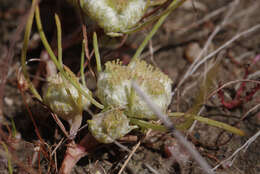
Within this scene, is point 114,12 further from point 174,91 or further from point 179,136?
point 179,136

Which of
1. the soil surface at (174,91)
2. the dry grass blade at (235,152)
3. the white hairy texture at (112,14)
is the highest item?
the white hairy texture at (112,14)

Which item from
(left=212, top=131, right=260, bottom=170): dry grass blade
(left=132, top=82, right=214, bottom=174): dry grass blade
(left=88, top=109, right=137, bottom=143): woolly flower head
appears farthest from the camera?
(left=212, top=131, right=260, bottom=170): dry grass blade

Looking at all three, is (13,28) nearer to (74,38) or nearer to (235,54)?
(74,38)

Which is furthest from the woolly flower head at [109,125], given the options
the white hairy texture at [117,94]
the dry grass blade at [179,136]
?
the dry grass blade at [179,136]

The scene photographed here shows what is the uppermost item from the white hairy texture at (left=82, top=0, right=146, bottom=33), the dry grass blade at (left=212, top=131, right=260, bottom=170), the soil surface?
the white hairy texture at (left=82, top=0, right=146, bottom=33)

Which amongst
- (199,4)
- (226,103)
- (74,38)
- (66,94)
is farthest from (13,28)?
(226,103)

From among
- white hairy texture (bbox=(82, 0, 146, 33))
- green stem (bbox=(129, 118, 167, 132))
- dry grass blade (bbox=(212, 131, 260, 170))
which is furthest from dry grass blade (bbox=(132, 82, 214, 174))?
white hairy texture (bbox=(82, 0, 146, 33))

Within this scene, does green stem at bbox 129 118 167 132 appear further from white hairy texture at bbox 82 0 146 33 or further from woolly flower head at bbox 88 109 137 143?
white hairy texture at bbox 82 0 146 33

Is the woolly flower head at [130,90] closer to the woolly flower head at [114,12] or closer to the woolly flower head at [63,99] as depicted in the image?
the woolly flower head at [63,99]

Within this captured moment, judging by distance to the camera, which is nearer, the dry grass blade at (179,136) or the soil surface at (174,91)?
the dry grass blade at (179,136)
